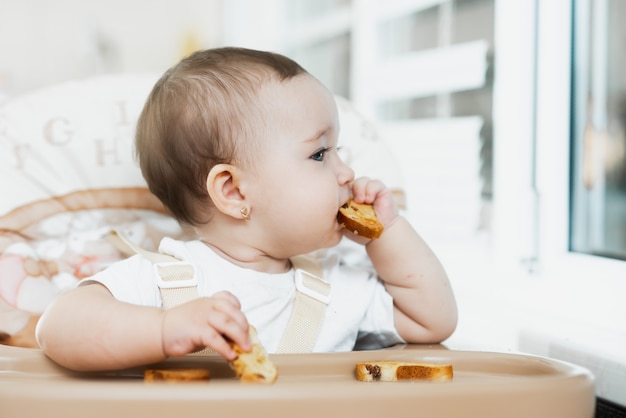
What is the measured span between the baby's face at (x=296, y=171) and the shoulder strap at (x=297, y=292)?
0.06 metres

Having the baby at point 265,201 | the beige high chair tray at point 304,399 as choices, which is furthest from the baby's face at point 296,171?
the beige high chair tray at point 304,399

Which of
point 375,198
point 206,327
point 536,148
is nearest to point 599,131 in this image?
point 536,148

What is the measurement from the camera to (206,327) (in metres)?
0.75

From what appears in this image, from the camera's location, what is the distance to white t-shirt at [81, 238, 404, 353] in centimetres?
96

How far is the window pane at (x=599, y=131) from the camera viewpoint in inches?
57.9

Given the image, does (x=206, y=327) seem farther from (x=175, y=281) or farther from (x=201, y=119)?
(x=201, y=119)

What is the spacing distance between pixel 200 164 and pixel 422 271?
336mm

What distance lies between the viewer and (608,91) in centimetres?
159

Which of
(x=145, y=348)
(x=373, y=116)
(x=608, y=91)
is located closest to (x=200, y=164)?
(x=145, y=348)

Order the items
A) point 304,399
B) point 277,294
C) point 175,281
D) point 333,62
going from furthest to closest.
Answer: point 333,62
point 277,294
point 175,281
point 304,399

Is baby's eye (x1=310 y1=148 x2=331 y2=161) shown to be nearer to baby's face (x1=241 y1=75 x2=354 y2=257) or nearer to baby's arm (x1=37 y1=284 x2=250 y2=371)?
baby's face (x1=241 y1=75 x2=354 y2=257)

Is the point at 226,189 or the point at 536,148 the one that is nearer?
the point at 226,189

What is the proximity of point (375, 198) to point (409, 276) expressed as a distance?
0.39 ft

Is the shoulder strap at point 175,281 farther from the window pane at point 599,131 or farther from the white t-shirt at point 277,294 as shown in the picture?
the window pane at point 599,131
